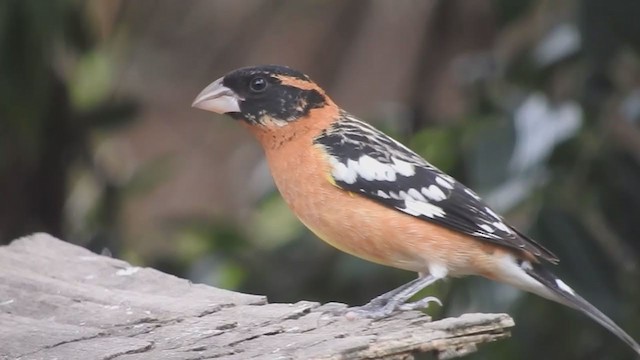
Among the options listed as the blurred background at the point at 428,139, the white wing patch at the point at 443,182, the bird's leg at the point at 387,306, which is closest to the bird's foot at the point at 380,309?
the bird's leg at the point at 387,306

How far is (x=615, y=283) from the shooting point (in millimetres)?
5168

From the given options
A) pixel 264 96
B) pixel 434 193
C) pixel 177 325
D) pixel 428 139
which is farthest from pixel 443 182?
pixel 177 325

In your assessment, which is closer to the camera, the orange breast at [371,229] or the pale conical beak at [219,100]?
the orange breast at [371,229]

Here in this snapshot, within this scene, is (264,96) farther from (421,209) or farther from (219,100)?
(421,209)

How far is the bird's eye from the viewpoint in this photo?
457 cm

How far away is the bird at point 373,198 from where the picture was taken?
4.23m

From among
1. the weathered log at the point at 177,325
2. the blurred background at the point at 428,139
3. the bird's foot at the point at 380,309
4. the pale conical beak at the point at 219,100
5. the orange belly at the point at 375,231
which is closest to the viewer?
the weathered log at the point at 177,325

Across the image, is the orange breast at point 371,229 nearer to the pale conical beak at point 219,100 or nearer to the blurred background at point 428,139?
the pale conical beak at point 219,100

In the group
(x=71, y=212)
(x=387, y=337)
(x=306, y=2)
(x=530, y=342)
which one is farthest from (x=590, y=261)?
(x=306, y=2)

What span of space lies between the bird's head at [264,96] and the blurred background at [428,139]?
0.94 m

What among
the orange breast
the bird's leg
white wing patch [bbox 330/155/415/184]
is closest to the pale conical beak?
the orange breast

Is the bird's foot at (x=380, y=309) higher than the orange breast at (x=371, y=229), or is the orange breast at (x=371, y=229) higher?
the orange breast at (x=371, y=229)

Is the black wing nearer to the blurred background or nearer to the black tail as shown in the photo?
the black tail

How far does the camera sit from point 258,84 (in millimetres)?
4570
